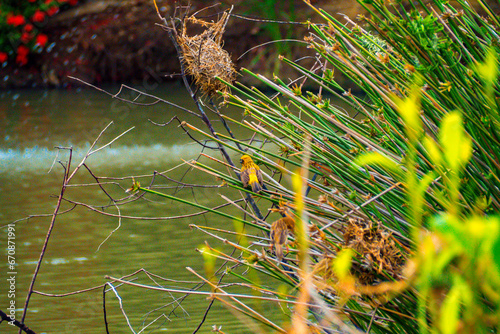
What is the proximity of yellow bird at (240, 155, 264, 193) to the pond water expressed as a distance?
1.43 ft

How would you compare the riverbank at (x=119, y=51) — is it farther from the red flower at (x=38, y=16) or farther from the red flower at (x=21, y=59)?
the red flower at (x=38, y=16)

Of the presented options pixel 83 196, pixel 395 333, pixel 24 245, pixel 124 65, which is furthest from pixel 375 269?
pixel 124 65

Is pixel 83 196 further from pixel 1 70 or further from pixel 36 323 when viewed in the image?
pixel 1 70

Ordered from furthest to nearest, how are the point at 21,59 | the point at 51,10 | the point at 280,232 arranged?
the point at 51,10 → the point at 21,59 → the point at 280,232

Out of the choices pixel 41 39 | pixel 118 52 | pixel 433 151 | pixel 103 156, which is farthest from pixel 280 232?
pixel 41 39

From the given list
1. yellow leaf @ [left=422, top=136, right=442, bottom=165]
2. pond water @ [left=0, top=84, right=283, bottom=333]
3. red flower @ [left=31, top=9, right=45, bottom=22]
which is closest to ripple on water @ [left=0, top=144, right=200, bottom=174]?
pond water @ [left=0, top=84, right=283, bottom=333]

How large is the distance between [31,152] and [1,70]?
14.6 ft

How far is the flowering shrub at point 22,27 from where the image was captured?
8.66 meters

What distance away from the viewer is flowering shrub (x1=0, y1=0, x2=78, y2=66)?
866cm

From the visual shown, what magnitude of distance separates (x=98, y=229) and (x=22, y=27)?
6.68 meters

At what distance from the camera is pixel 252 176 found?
3.75ft

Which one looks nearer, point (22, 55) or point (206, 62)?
point (206, 62)

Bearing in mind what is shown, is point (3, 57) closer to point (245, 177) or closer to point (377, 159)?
point (245, 177)

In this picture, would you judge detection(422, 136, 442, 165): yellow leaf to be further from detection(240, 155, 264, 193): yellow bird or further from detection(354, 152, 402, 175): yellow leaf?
detection(240, 155, 264, 193): yellow bird
